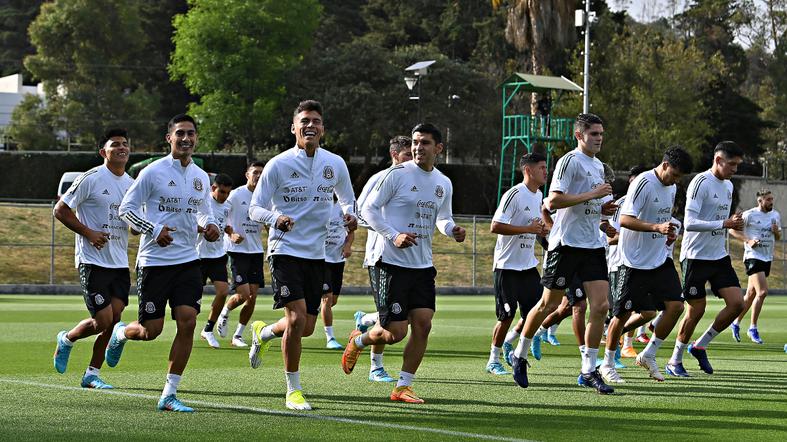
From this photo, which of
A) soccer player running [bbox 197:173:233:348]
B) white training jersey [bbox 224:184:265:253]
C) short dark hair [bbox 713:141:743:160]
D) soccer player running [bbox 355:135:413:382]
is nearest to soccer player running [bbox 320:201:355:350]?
white training jersey [bbox 224:184:265:253]

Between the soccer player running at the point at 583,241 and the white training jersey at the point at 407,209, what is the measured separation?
1.29 meters

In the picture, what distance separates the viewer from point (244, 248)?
58.1ft

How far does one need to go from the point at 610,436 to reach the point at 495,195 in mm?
53672

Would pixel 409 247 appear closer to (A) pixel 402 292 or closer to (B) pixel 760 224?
(A) pixel 402 292

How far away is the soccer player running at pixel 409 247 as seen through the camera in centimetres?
1095

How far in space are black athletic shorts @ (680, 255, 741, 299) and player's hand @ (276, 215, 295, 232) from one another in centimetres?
547

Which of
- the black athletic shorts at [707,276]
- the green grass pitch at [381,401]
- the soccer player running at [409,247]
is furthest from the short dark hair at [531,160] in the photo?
the soccer player running at [409,247]

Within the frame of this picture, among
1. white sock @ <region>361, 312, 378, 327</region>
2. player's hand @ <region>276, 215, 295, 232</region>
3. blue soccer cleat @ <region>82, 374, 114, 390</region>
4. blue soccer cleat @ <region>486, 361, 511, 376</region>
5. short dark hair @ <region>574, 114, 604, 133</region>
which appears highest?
short dark hair @ <region>574, 114, 604, 133</region>

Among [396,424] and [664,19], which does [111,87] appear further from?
[396,424]

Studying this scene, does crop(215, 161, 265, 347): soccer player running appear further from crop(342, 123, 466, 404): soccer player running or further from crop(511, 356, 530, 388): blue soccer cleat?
crop(342, 123, 466, 404): soccer player running

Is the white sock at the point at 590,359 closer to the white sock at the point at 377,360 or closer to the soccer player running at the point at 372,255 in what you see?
the soccer player running at the point at 372,255

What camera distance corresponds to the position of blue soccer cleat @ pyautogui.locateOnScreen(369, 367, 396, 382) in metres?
12.8

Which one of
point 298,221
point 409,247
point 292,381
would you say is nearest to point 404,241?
point 409,247

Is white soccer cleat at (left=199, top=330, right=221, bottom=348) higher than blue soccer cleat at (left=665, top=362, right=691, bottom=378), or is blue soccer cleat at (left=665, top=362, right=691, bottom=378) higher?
blue soccer cleat at (left=665, top=362, right=691, bottom=378)
